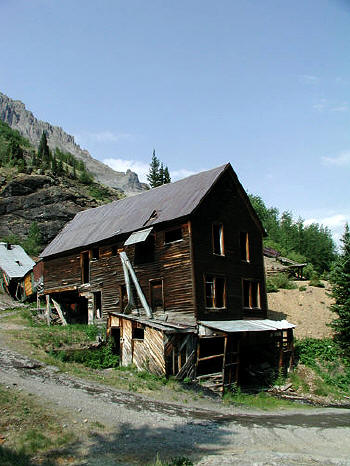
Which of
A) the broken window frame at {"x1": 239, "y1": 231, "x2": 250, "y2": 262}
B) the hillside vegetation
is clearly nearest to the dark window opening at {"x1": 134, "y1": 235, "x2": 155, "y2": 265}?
the broken window frame at {"x1": 239, "y1": 231, "x2": 250, "y2": 262}

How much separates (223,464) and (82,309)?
92.0ft

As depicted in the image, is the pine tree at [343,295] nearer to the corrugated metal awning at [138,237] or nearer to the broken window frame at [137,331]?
the broken window frame at [137,331]

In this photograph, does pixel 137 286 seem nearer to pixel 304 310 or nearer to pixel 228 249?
pixel 228 249

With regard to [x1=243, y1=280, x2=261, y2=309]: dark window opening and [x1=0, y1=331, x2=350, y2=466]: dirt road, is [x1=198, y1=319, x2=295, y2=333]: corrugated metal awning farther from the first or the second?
[x1=0, y1=331, x2=350, y2=466]: dirt road

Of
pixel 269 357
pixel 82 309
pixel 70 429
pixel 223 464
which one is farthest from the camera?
pixel 82 309

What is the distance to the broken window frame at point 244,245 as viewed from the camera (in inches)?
1182

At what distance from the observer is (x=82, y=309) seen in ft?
122

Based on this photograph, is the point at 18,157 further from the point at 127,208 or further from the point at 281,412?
the point at 281,412

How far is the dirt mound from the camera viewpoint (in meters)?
33.6

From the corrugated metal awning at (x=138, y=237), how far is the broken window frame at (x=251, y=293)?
7766mm

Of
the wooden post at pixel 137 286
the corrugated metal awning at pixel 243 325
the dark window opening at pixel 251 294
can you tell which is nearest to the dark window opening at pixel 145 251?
the wooden post at pixel 137 286

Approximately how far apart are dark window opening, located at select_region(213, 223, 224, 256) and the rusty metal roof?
275cm

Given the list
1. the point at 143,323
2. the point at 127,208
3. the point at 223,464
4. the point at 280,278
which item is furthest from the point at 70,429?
the point at 280,278

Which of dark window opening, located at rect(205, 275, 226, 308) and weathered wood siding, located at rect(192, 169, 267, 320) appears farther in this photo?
dark window opening, located at rect(205, 275, 226, 308)
